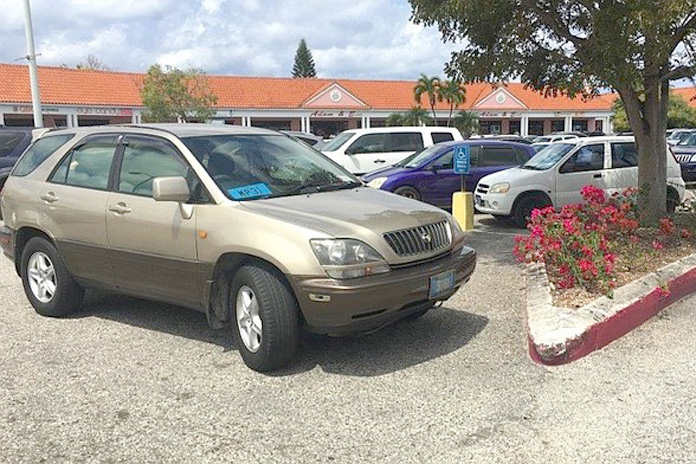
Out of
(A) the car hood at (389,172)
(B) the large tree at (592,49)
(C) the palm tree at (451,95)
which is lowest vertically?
(A) the car hood at (389,172)

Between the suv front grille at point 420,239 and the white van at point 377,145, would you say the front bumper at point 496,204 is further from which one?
the suv front grille at point 420,239

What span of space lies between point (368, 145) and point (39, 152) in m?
9.28

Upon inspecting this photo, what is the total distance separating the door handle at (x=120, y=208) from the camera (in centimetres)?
524

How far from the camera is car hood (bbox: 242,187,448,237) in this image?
4.43m

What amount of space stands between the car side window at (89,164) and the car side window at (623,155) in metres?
8.73

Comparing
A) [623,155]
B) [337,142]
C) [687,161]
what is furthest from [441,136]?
[687,161]

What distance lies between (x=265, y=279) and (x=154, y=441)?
1279 mm

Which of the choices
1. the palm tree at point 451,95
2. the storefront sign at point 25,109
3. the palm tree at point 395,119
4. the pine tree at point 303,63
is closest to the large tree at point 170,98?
the storefront sign at point 25,109

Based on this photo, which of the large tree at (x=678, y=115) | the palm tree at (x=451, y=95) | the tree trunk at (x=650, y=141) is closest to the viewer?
the tree trunk at (x=650, y=141)

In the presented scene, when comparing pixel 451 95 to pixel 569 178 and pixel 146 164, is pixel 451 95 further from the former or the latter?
pixel 146 164

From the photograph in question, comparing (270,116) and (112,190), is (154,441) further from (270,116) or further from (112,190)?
(270,116)

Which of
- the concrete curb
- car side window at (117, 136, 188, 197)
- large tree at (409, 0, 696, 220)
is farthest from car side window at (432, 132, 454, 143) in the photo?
car side window at (117, 136, 188, 197)

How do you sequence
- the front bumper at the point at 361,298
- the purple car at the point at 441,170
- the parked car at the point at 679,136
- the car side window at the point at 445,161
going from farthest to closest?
1. the parked car at the point at 679,136
2. the car side window at the point at 445,161
3. the purple car at the point at 441,170
4. the front bumper at the point at 361,298

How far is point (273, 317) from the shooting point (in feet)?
14.3
